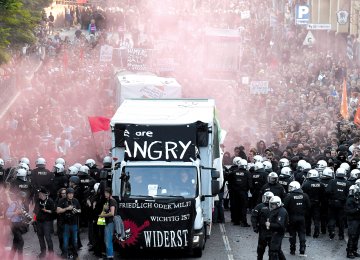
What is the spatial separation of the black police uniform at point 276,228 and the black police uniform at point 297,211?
7.79 feet

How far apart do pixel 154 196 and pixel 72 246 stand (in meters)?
1.98

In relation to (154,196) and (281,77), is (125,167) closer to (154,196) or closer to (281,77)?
(154,196)

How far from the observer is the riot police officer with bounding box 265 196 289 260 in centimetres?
2356

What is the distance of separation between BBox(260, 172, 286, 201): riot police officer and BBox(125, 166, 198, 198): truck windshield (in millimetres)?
2645

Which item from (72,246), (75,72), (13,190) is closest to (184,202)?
(72,246)

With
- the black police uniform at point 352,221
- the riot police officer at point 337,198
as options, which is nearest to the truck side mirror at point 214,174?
the black police uniform at point 352,221

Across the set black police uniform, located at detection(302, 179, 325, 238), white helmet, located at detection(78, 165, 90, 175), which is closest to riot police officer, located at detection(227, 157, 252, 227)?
black police uniform, located at detection(302, 179, 325, 238)

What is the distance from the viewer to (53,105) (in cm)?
4328

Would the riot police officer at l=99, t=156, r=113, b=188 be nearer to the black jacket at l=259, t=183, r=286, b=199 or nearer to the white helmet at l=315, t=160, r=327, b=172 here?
the black jacket at l=259, t=183, r=286, b=199

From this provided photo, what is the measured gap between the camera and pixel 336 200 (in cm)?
2773

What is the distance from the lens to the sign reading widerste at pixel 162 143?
25.3 meters

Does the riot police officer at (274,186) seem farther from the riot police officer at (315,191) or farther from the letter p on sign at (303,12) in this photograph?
the letter p on sign at (303,12)

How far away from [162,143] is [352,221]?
4.27 metres

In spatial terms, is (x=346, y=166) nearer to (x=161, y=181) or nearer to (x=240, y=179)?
(x=240, y=179)
